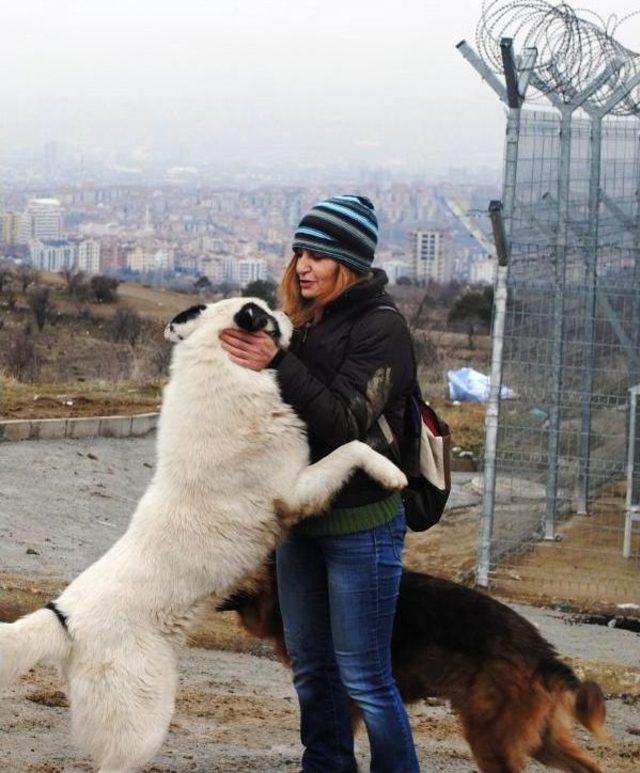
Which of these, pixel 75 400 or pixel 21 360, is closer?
pixel 75 400

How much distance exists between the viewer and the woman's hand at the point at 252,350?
392 cm

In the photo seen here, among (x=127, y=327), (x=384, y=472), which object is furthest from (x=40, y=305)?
(x=384, y=472)

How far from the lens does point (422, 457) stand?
418 cm

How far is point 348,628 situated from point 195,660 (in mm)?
3364

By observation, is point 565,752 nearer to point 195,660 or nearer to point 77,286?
point 195,660

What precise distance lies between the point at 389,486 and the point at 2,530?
7167 millimetres

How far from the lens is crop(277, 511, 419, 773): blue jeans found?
4016 mm

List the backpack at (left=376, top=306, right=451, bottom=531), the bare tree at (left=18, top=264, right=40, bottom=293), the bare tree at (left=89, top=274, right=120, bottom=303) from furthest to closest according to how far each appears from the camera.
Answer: the bare tree at (left=89, top=274, right=120, bottom=303)
the bare tree at (left=18, top=264, right=40, bottom=293)
the backpack at (left=376, top=306, right=451, bottom=531)

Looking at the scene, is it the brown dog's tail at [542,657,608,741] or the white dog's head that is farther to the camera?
the brown dog's tail at [542,657,608,741]

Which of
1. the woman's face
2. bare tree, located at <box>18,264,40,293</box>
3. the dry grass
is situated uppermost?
bare tree, located at <box>18,264,40,293</box>

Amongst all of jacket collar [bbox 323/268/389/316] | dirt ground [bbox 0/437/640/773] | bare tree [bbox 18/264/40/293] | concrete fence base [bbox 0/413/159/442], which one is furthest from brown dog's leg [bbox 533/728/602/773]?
bare tree [bbox 18/264/40/293]

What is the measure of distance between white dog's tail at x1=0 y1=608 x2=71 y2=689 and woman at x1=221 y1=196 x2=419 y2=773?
0.77 m

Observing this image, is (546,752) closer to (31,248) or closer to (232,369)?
A: (232,369)

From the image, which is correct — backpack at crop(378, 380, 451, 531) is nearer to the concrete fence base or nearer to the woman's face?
the woman's face
